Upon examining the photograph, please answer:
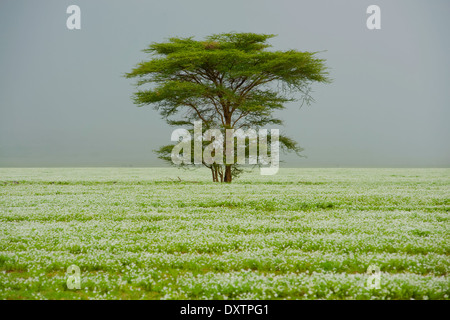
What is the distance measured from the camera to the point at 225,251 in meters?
11.5

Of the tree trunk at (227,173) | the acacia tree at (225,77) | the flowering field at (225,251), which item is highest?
the acacia tree at (225,77)

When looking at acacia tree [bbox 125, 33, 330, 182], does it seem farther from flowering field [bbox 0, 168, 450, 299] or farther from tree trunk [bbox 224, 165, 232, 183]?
flowering field [bbox 0, 168, 450, 299]

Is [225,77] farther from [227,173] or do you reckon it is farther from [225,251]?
[225,251]

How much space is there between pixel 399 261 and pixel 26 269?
32.1 ft

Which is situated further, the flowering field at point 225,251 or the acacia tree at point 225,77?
the acacia tree at point 225,77

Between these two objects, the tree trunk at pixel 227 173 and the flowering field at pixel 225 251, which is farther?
the tree trunk at pixel 227 173

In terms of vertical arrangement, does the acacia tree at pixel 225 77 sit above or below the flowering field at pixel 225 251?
above

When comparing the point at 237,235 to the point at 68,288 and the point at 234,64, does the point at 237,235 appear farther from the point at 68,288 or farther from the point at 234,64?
the point at 234,64

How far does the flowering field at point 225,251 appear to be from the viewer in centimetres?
803

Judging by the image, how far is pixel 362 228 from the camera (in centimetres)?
1470

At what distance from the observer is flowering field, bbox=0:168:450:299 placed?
8.03m

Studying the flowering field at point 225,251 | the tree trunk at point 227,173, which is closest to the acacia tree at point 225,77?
the tree trunk at point 227,173

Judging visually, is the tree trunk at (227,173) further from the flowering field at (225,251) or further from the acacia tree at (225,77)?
the flowering field at (225,251)
